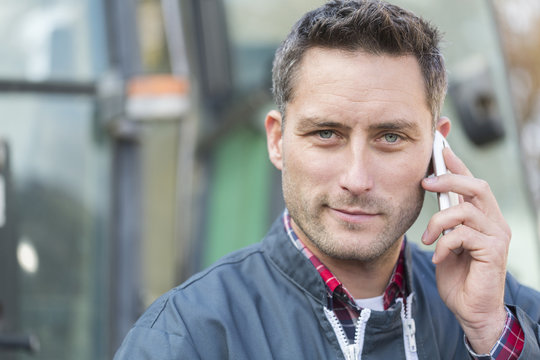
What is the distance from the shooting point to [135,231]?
10.9ft

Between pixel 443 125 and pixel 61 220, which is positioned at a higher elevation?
pixel 443 125

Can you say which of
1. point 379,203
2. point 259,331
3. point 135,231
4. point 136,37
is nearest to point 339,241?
point 379,203

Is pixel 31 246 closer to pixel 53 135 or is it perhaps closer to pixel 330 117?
pixel 53 135

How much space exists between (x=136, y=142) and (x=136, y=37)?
0.45 meters

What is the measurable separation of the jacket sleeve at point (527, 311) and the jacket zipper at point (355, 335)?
0.36 metres

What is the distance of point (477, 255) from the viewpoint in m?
1.90

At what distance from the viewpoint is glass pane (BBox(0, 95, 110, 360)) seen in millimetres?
3088

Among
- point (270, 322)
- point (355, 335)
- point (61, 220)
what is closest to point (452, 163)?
point (355, 335)

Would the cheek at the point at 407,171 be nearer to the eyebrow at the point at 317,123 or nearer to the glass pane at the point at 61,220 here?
the eyebrow at the point at 317,123

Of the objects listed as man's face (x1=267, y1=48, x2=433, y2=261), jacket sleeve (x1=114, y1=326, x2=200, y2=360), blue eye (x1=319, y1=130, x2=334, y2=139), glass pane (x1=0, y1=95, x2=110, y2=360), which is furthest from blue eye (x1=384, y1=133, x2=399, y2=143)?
glass pane (x1=0, y1=95, x2=110, y2=360)

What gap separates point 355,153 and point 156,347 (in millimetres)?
601

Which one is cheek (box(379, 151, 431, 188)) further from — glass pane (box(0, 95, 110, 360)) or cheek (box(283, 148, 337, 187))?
glass pane (box(0, 95, 110, 360))

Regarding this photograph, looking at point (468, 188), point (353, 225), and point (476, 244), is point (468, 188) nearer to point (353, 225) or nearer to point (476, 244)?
point (476, 244)

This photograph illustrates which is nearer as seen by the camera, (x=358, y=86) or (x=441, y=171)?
(x=358, y=86)
